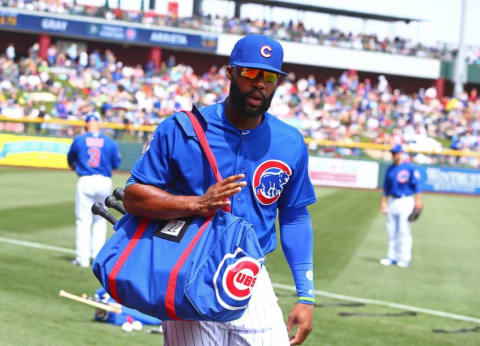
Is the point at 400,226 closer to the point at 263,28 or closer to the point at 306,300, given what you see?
the point at 306,300

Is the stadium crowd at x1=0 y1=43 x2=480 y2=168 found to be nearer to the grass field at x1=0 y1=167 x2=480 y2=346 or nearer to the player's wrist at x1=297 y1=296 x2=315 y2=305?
Answer: the grass field at x1=0 y1=167 x2=480 y2=346

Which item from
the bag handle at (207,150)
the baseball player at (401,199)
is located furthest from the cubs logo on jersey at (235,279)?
the baseball player at (401,199)

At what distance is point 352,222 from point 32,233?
9.19 metres

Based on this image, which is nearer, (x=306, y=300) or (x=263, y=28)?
(x=306, y=300)

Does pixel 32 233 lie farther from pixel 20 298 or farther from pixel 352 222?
pixel 352 222

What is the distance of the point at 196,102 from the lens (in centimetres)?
3266

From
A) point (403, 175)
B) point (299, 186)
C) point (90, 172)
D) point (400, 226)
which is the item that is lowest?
point (400, 226)

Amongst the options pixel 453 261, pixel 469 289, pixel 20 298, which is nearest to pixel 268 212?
pixel 20 298

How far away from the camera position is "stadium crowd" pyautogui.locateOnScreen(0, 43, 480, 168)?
118ft

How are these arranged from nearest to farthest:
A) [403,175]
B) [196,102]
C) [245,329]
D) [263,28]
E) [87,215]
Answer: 1. [245,329]
2. [87,215]
3. [403,175]
4. [196,102]
5. [263,28]

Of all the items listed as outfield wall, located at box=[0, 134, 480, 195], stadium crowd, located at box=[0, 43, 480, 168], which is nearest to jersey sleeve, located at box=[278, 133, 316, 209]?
outfield wall, located at box=[0, 134, 480, 195]

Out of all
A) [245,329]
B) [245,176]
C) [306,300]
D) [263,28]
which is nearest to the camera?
[245,329]

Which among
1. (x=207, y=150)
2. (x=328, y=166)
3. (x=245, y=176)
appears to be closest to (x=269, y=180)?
(x=245, y=176)

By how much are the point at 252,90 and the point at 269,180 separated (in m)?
0.45
